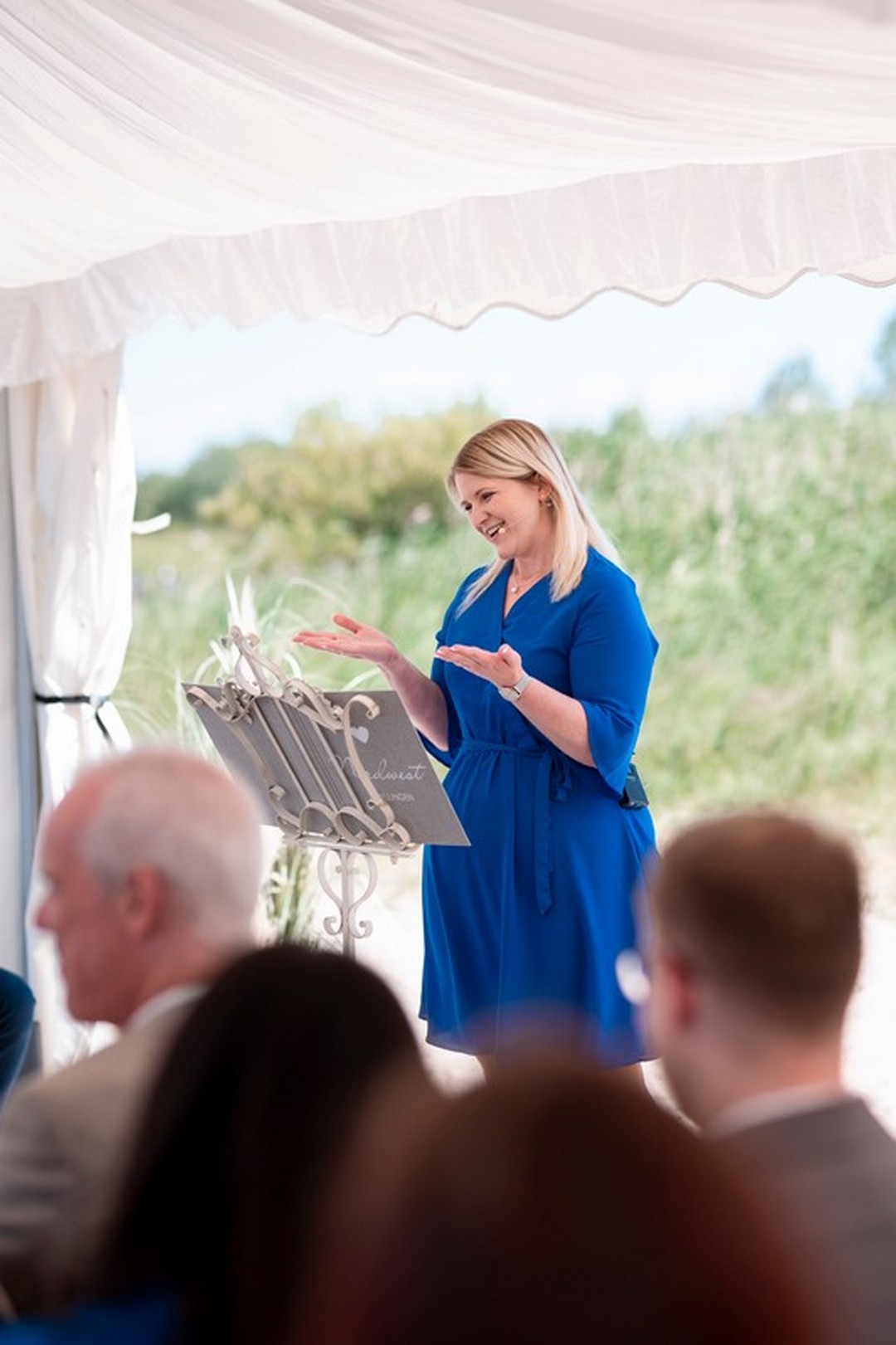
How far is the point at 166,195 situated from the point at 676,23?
1.45 meters

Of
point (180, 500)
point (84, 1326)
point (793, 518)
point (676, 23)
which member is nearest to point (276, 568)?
point (180, 500)

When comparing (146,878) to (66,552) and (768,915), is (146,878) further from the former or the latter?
(66,552)

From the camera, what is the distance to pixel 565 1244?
0.61 m

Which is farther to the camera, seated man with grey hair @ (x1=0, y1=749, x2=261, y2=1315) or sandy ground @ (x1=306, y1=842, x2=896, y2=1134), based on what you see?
sandy ground @ (x1=306, y1=842, x2=896, y2=1134)

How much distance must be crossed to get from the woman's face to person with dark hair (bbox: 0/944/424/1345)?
7.45 feet

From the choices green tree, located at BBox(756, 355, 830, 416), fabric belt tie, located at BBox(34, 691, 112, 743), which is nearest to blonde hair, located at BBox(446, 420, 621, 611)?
fabric belt tie, located at BBox(34, 691, 112, 743)

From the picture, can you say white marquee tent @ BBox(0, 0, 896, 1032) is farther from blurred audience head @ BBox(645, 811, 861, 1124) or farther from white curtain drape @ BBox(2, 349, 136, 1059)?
blurred audience head @ BBox(645, 811, 861, 1124)

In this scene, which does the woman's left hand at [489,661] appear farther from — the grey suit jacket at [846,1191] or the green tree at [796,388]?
the green tree at [796,388]

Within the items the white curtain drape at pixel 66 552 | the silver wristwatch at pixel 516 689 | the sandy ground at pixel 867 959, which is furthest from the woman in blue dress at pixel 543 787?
the sandy ground at pixel 867 959

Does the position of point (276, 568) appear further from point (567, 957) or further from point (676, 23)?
point (676, 23)

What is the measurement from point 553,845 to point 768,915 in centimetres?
196

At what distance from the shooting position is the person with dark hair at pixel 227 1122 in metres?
1.02

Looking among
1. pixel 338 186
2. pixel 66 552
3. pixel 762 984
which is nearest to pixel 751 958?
pixel 762 984

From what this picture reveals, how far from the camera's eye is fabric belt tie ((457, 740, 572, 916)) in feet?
10.8
